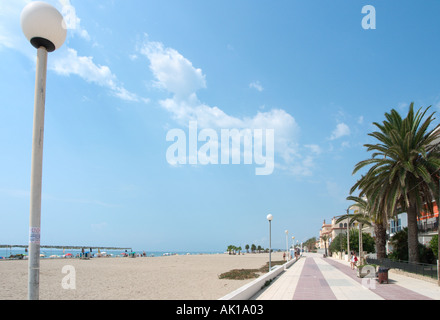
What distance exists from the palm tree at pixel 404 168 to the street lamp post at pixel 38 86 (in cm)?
1823

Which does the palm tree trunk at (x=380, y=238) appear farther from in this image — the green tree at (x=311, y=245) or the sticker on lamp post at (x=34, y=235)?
the green tree at (x=311, y=245)

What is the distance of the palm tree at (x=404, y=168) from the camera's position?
18.8 m

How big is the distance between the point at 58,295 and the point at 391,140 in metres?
19.2

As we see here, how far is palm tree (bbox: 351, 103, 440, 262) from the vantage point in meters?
18.8

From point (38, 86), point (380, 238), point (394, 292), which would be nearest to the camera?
point (38, 86)

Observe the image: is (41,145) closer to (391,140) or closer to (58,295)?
(58,295)

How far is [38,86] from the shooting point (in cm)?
405

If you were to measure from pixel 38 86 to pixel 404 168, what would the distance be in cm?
1932

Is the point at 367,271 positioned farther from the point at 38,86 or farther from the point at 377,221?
the point at 38,86

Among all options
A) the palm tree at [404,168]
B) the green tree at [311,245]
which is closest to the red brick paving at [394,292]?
the palm tree at [404,168]

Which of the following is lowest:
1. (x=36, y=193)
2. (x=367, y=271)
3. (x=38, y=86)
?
(x=367, y=271)

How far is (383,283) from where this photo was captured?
49.8 feet

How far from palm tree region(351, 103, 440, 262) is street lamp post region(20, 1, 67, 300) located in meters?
18.2

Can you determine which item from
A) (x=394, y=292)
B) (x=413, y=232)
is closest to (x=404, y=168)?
(x=413, y=232)
